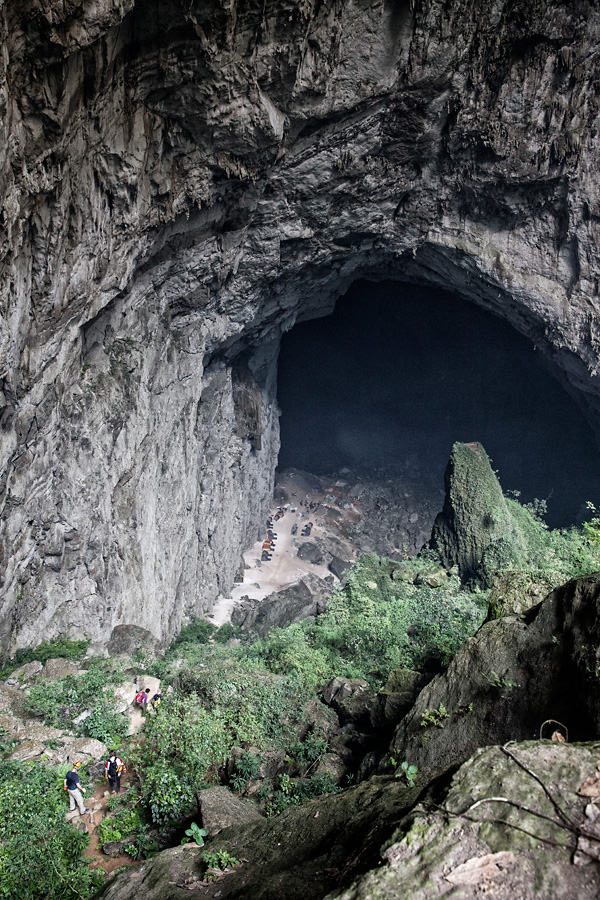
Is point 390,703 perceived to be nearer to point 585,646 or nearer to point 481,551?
point 585,646

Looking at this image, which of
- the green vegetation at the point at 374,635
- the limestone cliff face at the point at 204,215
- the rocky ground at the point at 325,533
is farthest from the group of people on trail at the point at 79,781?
the rocky ground at the point at 325,533

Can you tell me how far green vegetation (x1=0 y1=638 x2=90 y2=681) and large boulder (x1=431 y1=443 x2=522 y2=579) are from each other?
521 inches

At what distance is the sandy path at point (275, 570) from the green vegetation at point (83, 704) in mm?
11675

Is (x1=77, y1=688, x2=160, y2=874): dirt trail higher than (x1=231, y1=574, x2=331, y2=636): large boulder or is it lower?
lower

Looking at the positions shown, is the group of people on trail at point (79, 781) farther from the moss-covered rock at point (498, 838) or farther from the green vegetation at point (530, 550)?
the green vegetation at point (530, 550)

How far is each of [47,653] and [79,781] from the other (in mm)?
5707

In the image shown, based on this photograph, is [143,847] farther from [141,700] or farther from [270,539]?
[270,539]

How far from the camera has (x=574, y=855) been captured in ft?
8.85

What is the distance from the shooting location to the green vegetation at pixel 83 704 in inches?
395

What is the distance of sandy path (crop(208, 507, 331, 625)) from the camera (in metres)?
24.8

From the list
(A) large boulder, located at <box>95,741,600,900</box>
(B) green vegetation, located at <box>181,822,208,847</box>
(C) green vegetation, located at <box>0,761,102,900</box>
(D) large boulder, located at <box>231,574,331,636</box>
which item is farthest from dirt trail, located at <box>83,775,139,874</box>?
(D) large boulder, located at <box>231,574,331,636</box>

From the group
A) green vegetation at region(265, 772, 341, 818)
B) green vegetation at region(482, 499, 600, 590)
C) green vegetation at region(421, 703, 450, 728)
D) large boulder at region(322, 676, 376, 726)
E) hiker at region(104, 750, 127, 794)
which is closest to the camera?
green vegetation at region(421, 703, 450, 728)

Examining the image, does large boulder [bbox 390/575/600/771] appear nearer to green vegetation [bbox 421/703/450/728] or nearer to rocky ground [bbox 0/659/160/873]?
green vegetation [bbox 421/703/450/728]

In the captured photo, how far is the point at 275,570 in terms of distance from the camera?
2805 centimetres
